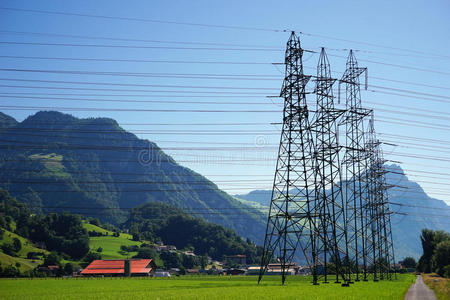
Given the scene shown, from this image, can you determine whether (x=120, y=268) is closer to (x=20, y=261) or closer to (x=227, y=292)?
(x=20, y=261)

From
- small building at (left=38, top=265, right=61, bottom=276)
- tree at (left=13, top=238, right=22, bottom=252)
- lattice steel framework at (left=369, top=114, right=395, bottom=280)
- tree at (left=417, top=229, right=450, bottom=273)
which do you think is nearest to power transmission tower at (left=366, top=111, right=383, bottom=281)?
lattice steel framework at (left=369, top=114, right=395, bottom=280)

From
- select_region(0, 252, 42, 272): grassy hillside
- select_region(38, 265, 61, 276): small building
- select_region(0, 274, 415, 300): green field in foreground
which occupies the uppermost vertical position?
select_region(0, 274, 415, 300): green field in foreground

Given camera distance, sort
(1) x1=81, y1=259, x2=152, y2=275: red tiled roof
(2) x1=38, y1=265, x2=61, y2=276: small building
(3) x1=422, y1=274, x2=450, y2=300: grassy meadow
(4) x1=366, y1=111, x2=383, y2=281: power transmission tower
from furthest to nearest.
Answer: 1. (2) x1=38, y1=265, x2=61, y2=276: small building
2. (1) x1=81, y1=259, x2=152, y2=275: red tiled roof
3. (4) x1=366, y1=111, x2=383, y2=281: power transmission tower
4. (3) x1=422, y1=274, x2=450, y2=300: grassy meadow

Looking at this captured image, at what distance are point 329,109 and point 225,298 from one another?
3438 cm

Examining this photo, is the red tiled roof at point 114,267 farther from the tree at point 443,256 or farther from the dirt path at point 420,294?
the dirt path at point 420,294

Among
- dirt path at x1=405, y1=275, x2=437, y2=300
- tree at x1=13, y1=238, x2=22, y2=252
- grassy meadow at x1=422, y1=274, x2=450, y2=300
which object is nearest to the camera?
Answer: dirt path at x1=405, y1=275, x2=437, y2=300

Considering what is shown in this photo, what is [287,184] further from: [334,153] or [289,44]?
[289,44]

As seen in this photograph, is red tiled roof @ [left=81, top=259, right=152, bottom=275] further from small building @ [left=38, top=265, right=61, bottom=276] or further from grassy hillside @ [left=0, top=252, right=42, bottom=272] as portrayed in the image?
grassy hillside @ [left=0, top=252, right=42, bottom=272]

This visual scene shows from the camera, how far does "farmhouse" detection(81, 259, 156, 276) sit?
13300cm

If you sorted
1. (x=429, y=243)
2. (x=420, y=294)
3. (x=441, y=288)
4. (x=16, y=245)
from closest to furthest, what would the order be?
(x=420, y=294) → (x=441, y=288) → (x=429, y=243) → (x=16, y=245)

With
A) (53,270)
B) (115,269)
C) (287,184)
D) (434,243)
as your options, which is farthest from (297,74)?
(53,270)

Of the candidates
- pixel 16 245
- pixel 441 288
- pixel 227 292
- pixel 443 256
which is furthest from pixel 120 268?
pixel 441 288

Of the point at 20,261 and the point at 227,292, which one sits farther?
Result: the point at 20,261

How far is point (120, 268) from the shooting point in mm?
139000
